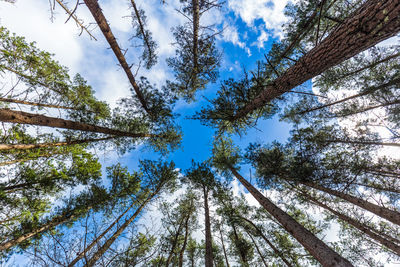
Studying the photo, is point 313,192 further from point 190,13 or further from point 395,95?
point 190,13

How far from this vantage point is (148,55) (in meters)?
6.15

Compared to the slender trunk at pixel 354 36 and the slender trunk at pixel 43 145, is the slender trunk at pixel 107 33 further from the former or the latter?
the slender trunk at pixel 354 36

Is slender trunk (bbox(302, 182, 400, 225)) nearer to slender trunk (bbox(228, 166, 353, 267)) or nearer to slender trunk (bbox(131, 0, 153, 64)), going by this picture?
slender trunk (bbox(228, 166, 353, 267))

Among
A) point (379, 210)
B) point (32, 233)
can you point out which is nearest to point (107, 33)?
point (32, 233)

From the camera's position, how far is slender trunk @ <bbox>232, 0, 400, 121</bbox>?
77.0 inches

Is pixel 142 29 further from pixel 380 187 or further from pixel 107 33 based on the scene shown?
pixel 380 187

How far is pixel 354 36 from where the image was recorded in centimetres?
227

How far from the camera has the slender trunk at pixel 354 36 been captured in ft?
6.42

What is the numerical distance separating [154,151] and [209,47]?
7.18 metres

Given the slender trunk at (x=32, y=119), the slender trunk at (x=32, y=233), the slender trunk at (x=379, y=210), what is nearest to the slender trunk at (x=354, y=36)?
the slender trunk at (x=379, y=210)

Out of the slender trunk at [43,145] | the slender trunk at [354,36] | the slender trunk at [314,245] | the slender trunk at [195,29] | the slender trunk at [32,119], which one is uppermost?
the slender trunk at [195,29]

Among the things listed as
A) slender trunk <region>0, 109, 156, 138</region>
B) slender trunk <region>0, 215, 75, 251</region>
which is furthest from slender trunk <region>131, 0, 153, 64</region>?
slender trunk <region>0, 215, 75, 251</region>

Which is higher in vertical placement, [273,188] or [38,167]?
[38,167]

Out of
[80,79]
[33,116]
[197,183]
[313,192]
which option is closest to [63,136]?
[80,79]
